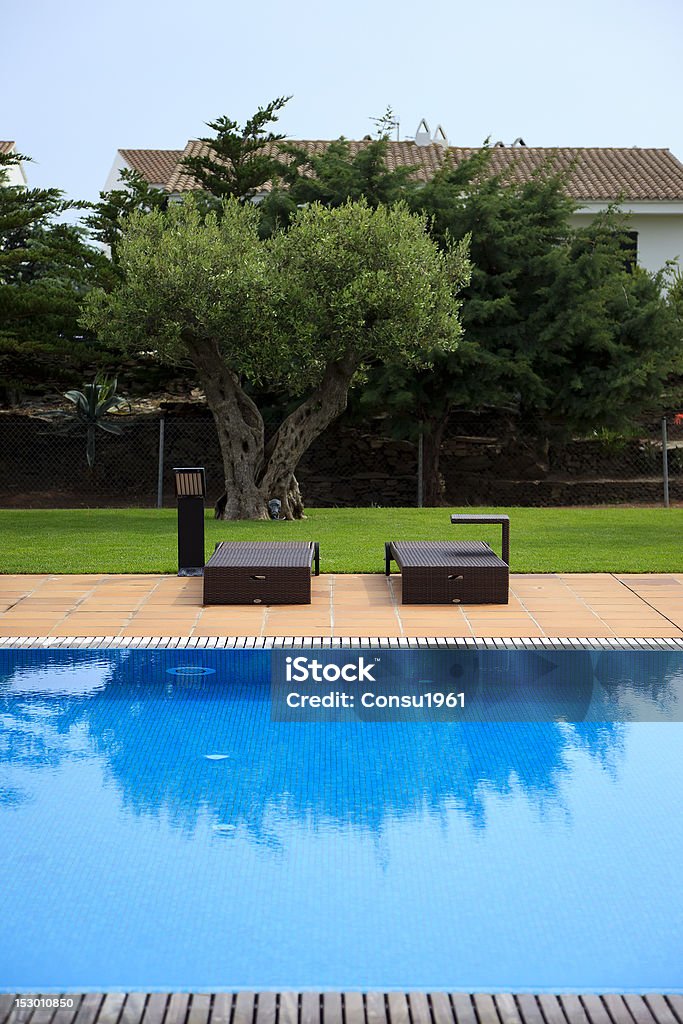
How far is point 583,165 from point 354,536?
2528cm

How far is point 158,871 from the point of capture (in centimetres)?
391

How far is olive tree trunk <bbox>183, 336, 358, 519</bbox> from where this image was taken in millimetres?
15602

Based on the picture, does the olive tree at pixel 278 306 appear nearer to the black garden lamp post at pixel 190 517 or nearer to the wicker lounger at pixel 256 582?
the black garden lamp post at pixel 190 517

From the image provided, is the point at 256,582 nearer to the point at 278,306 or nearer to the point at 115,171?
the point at 278,306

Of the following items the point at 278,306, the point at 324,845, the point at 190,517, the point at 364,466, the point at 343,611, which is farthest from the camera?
the point at 364,466

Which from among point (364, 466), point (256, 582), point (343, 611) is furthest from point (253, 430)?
point (364, 466)

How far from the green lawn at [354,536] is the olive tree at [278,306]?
4.74 ft

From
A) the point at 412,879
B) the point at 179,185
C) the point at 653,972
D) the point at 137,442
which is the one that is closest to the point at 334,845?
the point at 412,879

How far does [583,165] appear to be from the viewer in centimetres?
3425

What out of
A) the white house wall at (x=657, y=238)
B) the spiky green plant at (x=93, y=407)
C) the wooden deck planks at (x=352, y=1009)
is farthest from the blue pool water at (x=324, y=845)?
the white house wall at (x=657, y=238)

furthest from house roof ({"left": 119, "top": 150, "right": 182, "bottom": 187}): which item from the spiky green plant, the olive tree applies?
the olive tree

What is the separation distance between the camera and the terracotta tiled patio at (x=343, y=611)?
759 cm

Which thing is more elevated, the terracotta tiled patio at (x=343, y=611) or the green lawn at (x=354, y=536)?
the green lawn at (x=354, y=536)

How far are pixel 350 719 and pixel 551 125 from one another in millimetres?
33574
